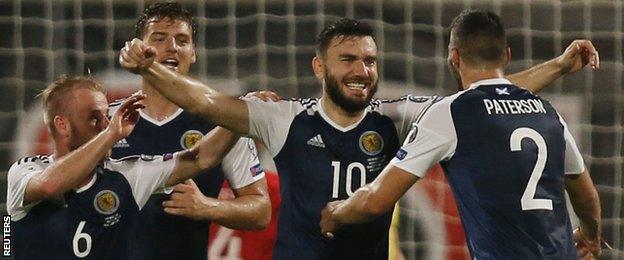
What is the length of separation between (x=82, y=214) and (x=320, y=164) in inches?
36.5

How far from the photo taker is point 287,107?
4.64m

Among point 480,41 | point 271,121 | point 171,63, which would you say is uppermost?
point 480,41

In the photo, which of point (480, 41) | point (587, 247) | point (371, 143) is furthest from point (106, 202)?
point (587, 247)

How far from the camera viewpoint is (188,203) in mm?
4434

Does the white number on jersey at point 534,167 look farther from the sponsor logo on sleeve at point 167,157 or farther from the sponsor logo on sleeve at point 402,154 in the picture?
the sponsor logo on sleeve at point 167,157

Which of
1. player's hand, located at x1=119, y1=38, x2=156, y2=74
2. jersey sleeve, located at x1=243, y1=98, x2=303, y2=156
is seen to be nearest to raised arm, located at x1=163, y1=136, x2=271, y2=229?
jersey sleeve, located at x1=243, y1=98, x2=303, y2=156

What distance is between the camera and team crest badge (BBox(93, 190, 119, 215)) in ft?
14.5

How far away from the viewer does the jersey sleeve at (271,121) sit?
4559mm

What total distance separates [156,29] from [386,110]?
3.39 ft

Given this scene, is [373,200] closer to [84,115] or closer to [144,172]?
[144,172]

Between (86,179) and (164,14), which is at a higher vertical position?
(164,14)

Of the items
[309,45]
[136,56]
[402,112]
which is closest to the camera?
[136,56]

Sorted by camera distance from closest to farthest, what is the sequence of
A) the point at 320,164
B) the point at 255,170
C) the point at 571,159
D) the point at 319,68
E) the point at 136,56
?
the point at 136,56, the point at 571,159, the point at 320,164, the point at 319,68, the point at 255,170

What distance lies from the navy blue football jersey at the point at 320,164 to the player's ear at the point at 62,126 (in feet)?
2.30
